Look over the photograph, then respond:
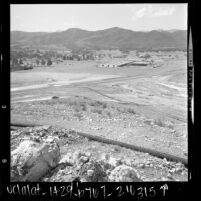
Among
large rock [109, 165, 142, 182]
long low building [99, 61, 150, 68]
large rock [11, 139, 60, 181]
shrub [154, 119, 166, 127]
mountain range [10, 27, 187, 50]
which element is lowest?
large rock [109, 165, 142, 182]

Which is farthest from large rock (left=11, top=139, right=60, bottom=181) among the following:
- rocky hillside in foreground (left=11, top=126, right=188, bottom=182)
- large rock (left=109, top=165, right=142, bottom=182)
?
large rock (left=109, top=165, right=142, bottom=182)

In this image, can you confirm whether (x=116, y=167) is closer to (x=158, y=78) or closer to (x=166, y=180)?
(x=166, y=180)

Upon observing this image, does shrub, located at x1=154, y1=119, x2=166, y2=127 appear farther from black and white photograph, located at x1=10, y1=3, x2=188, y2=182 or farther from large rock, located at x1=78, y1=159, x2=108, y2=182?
large rock, located at x1=78, y1=159, x2=108, y2=182

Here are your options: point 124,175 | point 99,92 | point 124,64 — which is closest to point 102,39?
point 124,64

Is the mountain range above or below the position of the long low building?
above

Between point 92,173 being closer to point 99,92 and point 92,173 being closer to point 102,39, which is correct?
point 99,92

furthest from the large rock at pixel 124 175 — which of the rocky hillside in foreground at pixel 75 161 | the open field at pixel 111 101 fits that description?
the open field at pixel 111 101

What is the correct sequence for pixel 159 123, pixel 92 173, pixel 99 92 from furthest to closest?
1. pixel 99 92
2. pixel 159 123
3. pixel 92 173

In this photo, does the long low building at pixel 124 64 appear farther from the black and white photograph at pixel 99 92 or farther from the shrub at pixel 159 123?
the shrub at pixel 159 123
